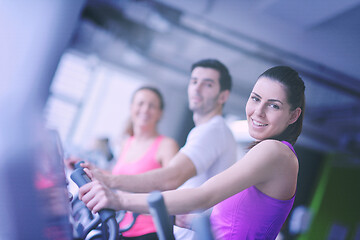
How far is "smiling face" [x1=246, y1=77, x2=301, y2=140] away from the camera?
833 mm

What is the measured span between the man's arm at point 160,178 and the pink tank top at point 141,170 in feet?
1.12

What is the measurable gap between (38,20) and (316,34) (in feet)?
9.11

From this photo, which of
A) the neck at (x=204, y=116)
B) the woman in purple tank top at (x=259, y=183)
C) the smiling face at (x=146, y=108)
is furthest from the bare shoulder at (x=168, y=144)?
the woman in purple tank top at (x=259, y=183)

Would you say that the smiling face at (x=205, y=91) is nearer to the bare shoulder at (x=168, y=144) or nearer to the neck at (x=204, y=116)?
the neck at (x=204, y=116)

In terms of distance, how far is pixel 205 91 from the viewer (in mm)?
1112

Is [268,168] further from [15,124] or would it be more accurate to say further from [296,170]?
[15,124]

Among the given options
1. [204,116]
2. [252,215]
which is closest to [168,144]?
[204,116]

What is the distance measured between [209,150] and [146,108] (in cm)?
67

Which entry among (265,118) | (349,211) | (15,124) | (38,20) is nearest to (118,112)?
(38,20)

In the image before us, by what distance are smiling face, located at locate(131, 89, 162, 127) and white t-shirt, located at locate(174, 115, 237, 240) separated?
21.9 inches

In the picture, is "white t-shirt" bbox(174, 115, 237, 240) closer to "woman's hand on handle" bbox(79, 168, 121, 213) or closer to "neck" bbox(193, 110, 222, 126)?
"neck" bbox(193, 110, 222, 126)

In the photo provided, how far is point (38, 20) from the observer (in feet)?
9.56

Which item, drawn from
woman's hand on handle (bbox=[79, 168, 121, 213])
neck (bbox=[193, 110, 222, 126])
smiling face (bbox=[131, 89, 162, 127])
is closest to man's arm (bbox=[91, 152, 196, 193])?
neck (bbox=[193, 110, 222, 126])

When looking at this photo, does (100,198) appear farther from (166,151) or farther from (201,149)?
(166,151)
